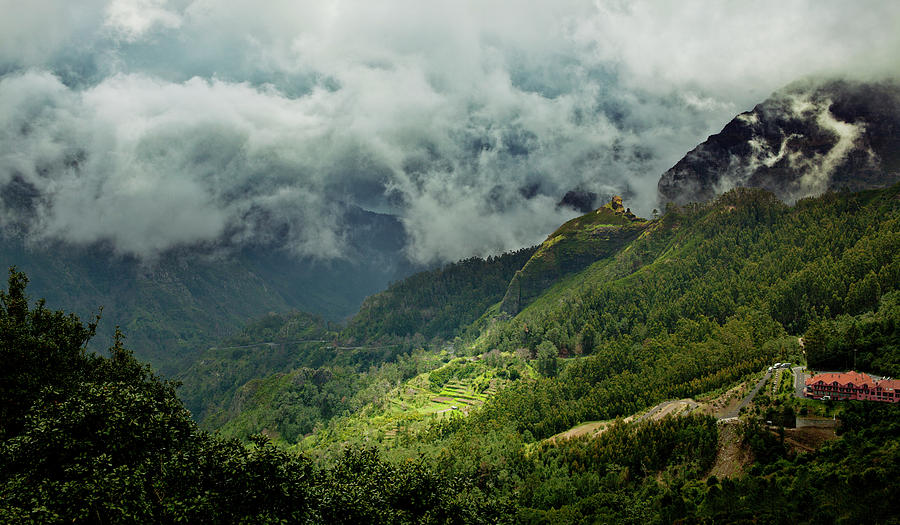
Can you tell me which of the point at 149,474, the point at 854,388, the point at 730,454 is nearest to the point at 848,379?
the point at 854,388

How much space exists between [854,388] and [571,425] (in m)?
59.3

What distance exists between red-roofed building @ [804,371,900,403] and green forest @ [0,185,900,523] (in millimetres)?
3062

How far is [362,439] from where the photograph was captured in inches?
5615

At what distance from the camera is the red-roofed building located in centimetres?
7394

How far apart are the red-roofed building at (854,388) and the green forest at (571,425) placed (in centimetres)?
306

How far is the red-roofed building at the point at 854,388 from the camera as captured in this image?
73.9 meters

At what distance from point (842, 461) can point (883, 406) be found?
662 inches

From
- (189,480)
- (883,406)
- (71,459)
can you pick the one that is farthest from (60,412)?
(883,406)

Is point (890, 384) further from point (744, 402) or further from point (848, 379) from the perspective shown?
point (744, 402)

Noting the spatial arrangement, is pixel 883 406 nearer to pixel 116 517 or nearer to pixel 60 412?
pixel 116 517

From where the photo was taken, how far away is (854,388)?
7631 centimetres

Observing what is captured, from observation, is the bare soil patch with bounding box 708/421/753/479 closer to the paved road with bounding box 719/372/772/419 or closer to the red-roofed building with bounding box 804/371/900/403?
the paved road with bounding box 719/372/772/419

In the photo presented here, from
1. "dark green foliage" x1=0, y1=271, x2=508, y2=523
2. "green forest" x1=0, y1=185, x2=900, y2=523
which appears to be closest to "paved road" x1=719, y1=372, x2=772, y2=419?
"green forest" x1=0, y1=185, x2=900, y2=523

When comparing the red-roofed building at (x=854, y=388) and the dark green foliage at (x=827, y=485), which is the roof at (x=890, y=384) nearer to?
the red-roofed building at (x=854, y=388)
